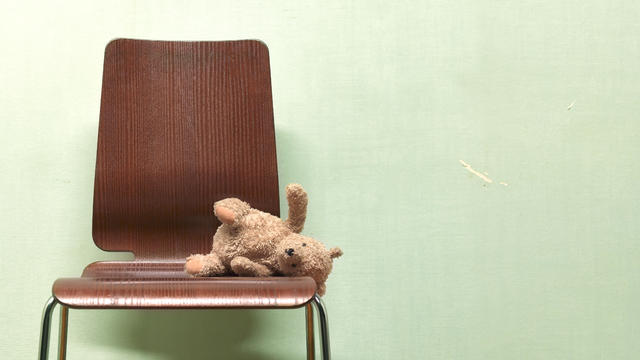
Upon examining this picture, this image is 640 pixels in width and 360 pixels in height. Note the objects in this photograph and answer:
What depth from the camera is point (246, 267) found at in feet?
3.31

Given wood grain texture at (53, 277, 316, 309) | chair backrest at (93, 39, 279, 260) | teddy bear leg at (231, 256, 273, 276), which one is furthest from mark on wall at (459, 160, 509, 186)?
wood grain texture at (53, 277, 316, 309)

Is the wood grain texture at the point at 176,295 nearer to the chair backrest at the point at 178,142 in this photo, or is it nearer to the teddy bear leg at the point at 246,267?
the teddy bear leg at the point at 246,267

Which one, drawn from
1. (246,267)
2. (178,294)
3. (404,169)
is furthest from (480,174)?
(178,294)

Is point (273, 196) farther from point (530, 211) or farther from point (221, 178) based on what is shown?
point (530, 211)

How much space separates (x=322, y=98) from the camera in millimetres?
1316

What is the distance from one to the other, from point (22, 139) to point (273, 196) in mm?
501

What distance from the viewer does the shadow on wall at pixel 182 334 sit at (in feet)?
4.18

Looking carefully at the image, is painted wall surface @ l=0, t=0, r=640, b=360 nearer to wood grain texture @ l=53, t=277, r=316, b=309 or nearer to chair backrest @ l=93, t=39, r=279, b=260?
chair backrest @ l=93, t=39, r=279, b=260

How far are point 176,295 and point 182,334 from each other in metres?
0.52

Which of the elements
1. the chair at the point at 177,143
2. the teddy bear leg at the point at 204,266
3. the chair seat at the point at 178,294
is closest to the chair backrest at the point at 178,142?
the chair at the point at 177,143

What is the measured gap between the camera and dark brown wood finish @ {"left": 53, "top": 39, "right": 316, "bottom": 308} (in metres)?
1.13

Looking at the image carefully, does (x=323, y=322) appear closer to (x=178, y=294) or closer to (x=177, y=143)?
(x=178, y=294)

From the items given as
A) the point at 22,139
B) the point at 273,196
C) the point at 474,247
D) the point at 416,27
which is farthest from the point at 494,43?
the point at 22,139

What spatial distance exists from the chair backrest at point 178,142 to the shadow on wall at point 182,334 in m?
0.20
